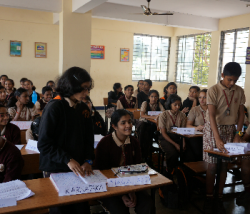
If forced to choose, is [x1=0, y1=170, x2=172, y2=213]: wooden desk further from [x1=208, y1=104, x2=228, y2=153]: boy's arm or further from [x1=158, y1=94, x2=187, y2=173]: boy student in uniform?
[x1=158, y1=94, x2=187, y2=173]: boy student in uniform

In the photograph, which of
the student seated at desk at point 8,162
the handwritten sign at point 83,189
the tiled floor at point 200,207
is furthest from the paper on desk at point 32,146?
the handwritten sign at point 83,189

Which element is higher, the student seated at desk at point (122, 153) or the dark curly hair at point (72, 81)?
the dark curly hair at point (72, 81)

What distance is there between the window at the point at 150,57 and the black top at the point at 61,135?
8180mm

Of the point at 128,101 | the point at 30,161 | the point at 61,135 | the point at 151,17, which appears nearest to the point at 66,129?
the point at 61,135

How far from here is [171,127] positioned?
11.2 feet

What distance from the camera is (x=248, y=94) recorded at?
6.79m

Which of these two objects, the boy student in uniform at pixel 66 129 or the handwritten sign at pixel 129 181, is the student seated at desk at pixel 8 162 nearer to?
the boy student in uniform at pixel 66 129

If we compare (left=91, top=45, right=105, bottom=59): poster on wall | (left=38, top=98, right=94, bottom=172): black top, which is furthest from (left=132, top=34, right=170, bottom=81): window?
(left=38, top=98, right=94, bottom=172): black top

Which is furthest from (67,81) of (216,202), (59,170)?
(216,202)

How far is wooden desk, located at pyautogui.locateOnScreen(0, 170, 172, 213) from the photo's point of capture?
128 centimetres

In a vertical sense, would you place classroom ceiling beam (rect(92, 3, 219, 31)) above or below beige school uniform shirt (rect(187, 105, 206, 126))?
above

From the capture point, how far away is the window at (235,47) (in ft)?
23.5

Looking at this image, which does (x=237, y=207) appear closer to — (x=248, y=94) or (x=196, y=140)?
(x=196, y=140)

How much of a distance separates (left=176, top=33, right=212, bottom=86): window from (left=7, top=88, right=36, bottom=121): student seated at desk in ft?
21.2
